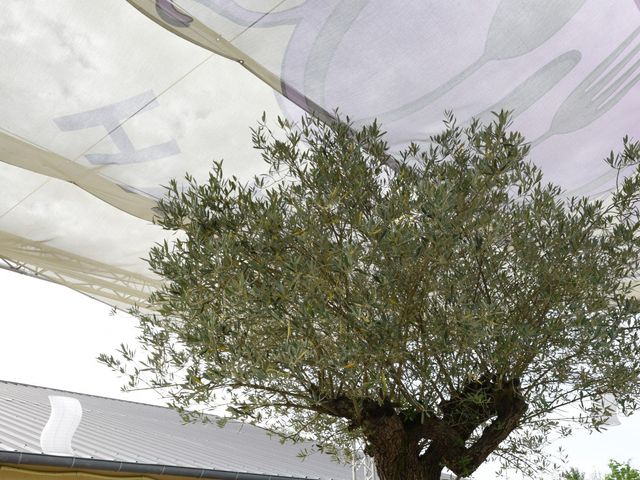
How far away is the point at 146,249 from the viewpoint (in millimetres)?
9594

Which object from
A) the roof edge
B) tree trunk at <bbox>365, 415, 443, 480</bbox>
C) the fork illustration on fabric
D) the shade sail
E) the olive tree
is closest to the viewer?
the olive tree

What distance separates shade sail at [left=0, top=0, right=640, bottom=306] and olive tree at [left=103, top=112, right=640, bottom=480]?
80cm

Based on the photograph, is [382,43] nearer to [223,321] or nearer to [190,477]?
[223,321]

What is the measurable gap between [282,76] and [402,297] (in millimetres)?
2335

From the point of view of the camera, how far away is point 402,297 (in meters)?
3.87

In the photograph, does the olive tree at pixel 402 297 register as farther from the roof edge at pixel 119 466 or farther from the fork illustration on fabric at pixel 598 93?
the roof edge at pixel 119 466

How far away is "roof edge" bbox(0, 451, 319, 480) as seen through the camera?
5934 mm

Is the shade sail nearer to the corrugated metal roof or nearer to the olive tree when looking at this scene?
the olive tree

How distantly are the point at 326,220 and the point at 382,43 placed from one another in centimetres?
172

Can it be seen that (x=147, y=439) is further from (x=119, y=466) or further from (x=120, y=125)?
(x=120, y=125)

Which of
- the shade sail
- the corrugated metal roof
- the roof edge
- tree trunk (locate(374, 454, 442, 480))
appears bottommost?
tree trunk (locate(374, 454, 442, 480))

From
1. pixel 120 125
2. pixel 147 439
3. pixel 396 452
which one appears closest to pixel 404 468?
pixel 396 452

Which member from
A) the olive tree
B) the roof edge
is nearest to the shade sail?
the olive tree

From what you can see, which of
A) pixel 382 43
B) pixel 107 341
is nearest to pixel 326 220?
pixel 382 43
